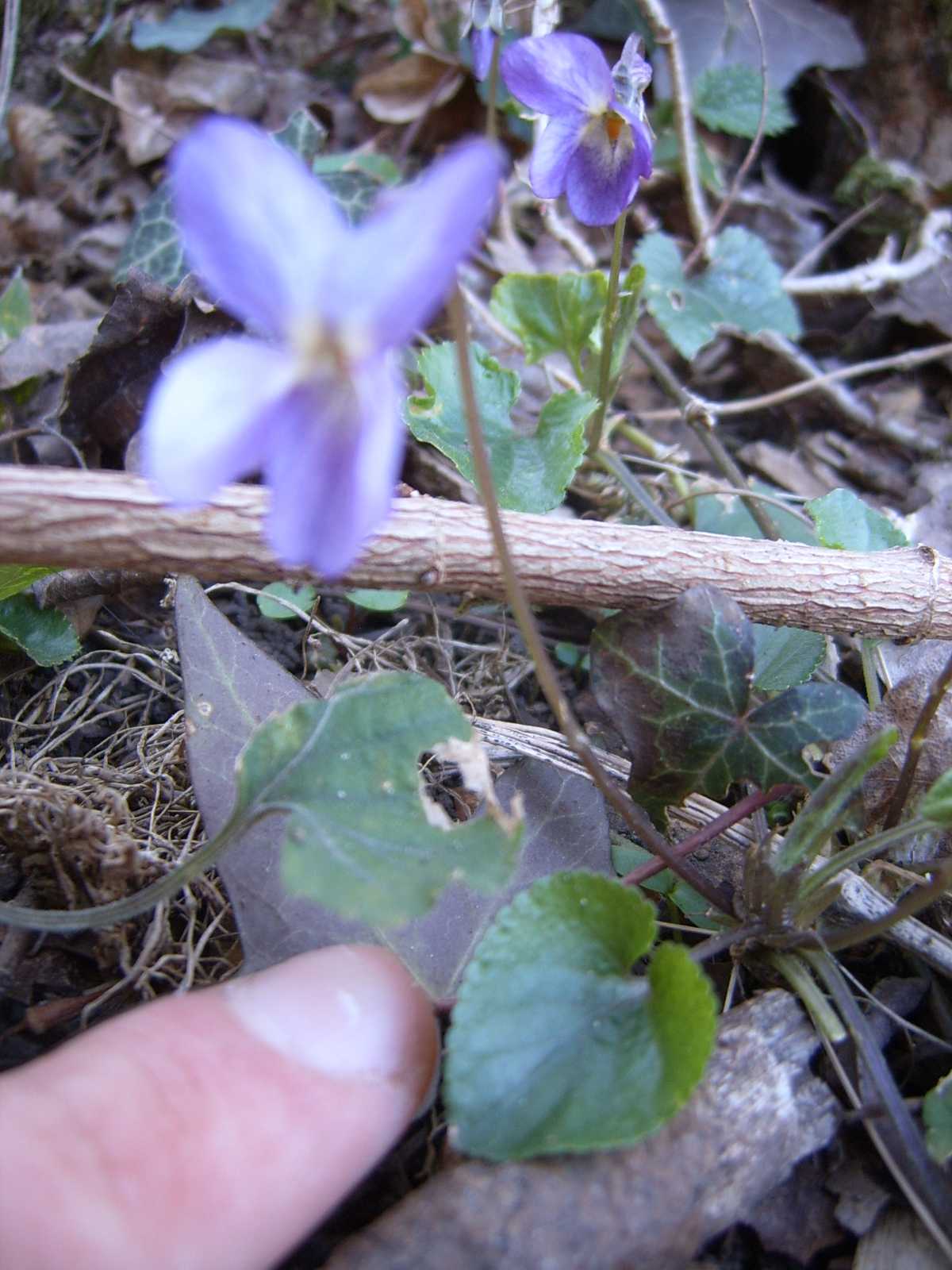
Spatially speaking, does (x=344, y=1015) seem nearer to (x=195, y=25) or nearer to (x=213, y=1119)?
(x=213, y=1119)

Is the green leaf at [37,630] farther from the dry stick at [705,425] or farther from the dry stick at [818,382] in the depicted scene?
the dry stick at [818,382]

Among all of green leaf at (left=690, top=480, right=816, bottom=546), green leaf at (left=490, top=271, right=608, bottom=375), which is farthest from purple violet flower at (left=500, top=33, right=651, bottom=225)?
green leaf at (left=690, top=480, right=816, bottom=546)

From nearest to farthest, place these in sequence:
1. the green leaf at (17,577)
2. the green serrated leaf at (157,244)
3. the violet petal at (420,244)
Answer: the violet petal at (420,244) < the green leaf at (17,577) < the green serrated leaf at (157,244)

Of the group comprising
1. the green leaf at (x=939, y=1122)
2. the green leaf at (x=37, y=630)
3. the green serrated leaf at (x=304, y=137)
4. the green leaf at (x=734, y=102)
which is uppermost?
the green serrated leaf at (x=304, y=137)

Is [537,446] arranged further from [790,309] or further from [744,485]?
[790,309]

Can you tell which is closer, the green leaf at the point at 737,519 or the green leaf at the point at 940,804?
the green leaf at the point at 940,804

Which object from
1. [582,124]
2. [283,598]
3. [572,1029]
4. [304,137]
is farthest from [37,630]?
[304,137]

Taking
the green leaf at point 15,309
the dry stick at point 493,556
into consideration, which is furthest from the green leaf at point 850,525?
the green leaf at point 15,309

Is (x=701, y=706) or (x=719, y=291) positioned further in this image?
(x=719, y=291)

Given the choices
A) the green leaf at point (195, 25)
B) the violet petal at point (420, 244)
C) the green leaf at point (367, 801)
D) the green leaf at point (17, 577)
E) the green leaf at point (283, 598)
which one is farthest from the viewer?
the green leaf at point (195, 25)
